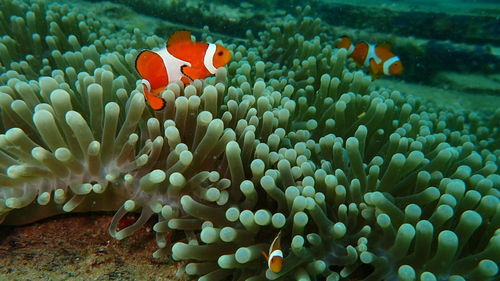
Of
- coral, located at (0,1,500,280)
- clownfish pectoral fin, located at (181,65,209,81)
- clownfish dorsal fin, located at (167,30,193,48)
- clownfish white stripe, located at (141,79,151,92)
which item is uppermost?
Answer: clownfish dorsal fin, located at (167,30,193,48)

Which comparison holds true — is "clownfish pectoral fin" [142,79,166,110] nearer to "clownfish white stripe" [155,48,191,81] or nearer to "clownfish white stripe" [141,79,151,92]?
"clownfish white stripe" [141,79,151,92]

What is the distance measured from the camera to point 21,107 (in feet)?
5.18

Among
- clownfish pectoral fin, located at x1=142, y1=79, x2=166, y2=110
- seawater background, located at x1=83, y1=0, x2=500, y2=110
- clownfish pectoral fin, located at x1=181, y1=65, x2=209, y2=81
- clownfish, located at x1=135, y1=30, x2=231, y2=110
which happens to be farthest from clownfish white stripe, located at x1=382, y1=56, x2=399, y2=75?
clownfish pectoral fin, located at x1=142, y1=79, x2=166, y2=110

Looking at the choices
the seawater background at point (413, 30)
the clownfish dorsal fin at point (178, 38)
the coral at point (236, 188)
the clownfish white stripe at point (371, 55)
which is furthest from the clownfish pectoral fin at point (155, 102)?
the seawater background at point (413, 30)

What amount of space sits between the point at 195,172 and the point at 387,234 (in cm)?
86

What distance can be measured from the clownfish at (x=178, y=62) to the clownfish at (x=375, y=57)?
2.42 m

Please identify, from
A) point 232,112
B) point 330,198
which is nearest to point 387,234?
point 330,198

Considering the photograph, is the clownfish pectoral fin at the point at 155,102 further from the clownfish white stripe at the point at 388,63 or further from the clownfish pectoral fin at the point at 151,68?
the clownfish white stripe at the point at 388,63

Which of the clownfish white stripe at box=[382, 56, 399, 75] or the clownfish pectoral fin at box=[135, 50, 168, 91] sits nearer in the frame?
the clownfish pectoral fin at box=[135, 50, 168, 91]

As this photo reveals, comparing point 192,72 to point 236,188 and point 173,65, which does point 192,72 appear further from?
point 236,188

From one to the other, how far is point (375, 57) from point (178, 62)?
283 centimetres

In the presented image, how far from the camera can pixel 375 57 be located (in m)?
4.00

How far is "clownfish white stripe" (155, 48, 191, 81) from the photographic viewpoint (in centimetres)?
183

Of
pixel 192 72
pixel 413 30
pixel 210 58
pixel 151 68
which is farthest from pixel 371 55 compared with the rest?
pixel 151 68
